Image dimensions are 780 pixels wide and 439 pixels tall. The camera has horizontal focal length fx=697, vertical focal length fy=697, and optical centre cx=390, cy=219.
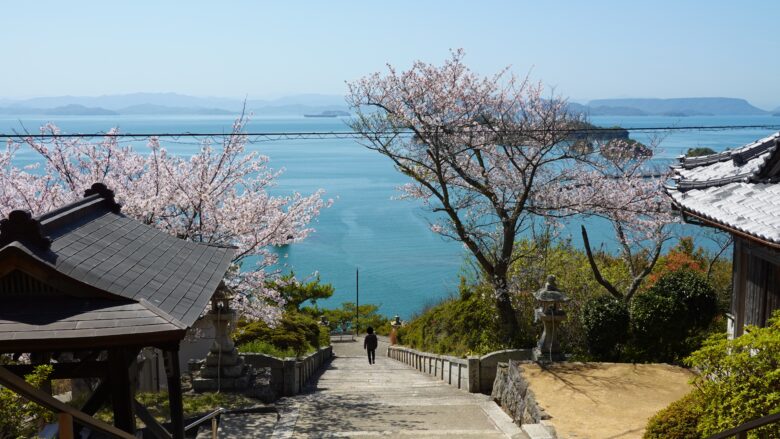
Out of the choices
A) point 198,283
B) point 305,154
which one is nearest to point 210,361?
point 198,283

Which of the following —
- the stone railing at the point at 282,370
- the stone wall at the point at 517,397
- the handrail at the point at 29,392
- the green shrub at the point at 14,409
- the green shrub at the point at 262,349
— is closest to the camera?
the handrail at the point at 29,392

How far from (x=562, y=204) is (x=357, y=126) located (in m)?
5.49

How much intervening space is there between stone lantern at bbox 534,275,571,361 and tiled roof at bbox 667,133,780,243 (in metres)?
3.51

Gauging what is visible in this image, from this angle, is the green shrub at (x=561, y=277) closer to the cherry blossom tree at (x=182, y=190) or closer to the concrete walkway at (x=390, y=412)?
the concrete walkway at (x=390, y=412)

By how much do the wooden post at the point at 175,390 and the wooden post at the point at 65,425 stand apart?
266 cm

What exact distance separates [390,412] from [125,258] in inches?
255

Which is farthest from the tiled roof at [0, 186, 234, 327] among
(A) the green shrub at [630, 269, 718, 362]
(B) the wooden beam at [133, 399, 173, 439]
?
(A) the green shrub at [630, 269, 718, 362]

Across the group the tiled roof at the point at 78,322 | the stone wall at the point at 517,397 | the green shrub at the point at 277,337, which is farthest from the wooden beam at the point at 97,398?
the green shrub at the point at 277,337

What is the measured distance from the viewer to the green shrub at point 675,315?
1310 cm

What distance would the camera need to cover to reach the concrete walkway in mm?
10961

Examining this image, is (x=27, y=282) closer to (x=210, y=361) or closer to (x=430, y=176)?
(x=210, y=361)

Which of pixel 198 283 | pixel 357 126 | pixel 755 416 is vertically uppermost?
pixel 357 126

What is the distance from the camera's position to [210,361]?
13352 millimetres

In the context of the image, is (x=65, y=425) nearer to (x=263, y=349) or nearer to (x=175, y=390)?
(x=175, y=390)
